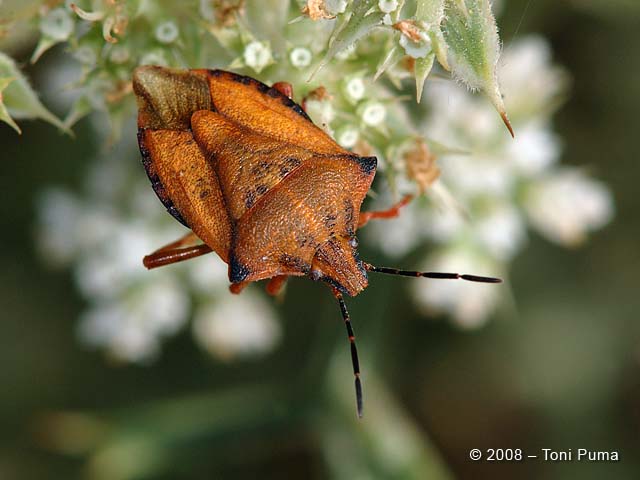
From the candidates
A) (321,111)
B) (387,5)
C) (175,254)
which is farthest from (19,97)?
(387,5)

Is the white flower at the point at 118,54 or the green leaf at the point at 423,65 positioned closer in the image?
the green leaf at the point at 423,65

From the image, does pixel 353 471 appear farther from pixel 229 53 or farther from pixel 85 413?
pixel 229 53

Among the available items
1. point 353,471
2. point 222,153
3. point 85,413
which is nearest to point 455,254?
point 353,471

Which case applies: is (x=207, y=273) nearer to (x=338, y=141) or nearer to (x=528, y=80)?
(x=338, y=141)

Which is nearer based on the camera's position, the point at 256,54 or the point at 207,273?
the point at 256,54

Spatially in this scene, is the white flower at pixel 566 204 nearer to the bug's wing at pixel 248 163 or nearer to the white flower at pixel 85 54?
the bug's wing at pixel 248 163

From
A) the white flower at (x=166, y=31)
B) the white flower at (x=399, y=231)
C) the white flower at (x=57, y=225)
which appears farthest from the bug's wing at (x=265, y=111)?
the white flower at (x=57, y=225)
